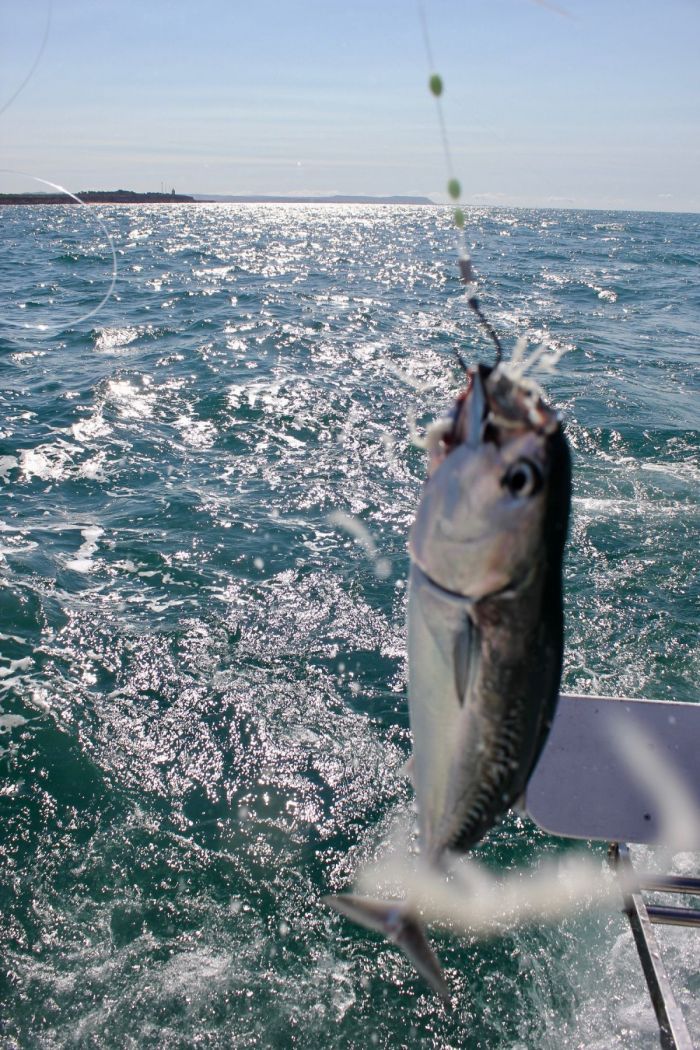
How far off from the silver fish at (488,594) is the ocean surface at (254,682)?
1.27 feet

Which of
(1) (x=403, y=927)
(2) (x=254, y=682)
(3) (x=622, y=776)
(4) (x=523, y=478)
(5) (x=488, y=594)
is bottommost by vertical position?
(2) (x=254, y=682)

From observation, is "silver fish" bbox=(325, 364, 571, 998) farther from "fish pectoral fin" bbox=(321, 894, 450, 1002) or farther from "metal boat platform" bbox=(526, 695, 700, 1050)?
"metal boat platform" bbox=(526, 695, 700, 1050)

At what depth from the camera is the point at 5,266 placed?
36531 millimetres

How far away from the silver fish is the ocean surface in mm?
387

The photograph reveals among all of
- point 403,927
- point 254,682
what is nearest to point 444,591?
point 403,927

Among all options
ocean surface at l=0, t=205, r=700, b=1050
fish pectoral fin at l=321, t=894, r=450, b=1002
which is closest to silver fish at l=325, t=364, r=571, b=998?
ocean surface at l=0, t=205, r=700, b=1050

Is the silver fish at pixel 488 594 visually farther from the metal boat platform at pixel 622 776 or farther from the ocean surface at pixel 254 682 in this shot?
the metal boat platform at pixel 622 776

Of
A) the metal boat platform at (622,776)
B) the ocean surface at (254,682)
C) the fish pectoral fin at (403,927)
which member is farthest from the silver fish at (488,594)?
the metal boat platform at (622,776)

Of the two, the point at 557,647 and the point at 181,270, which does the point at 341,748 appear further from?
the point at 181,270

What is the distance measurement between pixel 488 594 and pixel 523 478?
13.0 inches

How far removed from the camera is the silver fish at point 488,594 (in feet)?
6.09

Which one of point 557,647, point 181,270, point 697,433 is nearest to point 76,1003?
point 557,647

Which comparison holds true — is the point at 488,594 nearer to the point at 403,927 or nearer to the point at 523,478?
the point at 523,478

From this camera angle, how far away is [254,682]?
7785 millimetres
